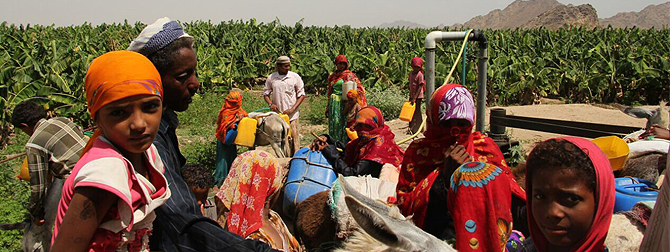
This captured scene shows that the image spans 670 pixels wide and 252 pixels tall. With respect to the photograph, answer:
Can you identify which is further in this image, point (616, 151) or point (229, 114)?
point (229, 114)

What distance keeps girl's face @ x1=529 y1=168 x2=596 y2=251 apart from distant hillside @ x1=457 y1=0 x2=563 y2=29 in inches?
4667

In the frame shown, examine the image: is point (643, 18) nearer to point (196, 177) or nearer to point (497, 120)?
point (497, 120)

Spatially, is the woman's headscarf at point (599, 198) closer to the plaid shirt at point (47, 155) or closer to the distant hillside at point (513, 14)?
the plaid shirt at point (47, 155)

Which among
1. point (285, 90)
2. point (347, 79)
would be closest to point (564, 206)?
point (347, 79)

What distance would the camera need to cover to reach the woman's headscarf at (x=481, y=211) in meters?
2.04

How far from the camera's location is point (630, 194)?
8.66ft

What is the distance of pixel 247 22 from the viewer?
27469 mm

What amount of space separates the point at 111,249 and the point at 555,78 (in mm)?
16747

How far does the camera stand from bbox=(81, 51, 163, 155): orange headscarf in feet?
4.83

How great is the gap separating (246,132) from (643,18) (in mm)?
122942

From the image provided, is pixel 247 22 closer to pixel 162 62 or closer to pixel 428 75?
pixel 428 75

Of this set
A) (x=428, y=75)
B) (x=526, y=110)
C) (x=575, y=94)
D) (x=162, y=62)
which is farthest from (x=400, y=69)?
(x=162, y=62)

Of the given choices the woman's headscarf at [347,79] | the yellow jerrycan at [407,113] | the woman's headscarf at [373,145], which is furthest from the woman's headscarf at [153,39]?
the yellow jerrycan at [407,113]

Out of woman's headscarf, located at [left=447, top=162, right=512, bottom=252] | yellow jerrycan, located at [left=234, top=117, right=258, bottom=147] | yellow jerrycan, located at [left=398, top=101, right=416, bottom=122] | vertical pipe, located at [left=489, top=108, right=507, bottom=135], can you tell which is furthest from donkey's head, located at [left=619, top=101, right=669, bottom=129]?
yellow jerrycan, located at [left=398, top=101, right=416, bottom=122]
